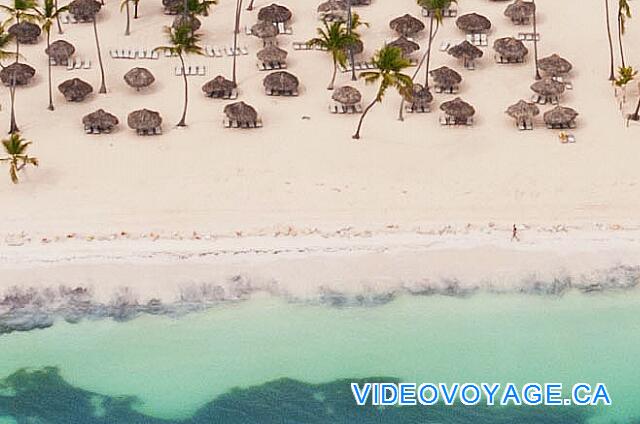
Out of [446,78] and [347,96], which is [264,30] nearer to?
[347,96]

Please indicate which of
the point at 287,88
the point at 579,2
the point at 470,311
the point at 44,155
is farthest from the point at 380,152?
the point at 579,2

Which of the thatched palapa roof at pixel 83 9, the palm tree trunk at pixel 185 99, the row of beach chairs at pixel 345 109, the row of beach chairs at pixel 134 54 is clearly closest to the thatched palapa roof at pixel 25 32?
the thatched palapa roof at pixel 83 9

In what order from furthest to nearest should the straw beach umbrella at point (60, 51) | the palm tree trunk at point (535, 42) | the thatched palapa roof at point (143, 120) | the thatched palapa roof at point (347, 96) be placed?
the straw beach umbrella at point (60, 51) → the palm tree trunk at point (535, 42) → the thatched palapa roof at point (347, 96) → the thatched palapa roof at point (143, 120)

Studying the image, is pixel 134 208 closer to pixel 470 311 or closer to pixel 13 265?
pixel 13 265

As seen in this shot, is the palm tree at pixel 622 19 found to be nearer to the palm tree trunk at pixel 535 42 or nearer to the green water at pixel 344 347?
the palm tree trunk at pixel 535 42

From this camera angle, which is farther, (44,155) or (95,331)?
(44,155)

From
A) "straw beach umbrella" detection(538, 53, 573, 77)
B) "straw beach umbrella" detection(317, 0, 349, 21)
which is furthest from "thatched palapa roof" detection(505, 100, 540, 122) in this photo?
"straw beach umbrella" detection(317, 0, 349, 21)

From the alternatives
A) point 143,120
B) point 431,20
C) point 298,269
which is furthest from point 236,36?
point 298,269
